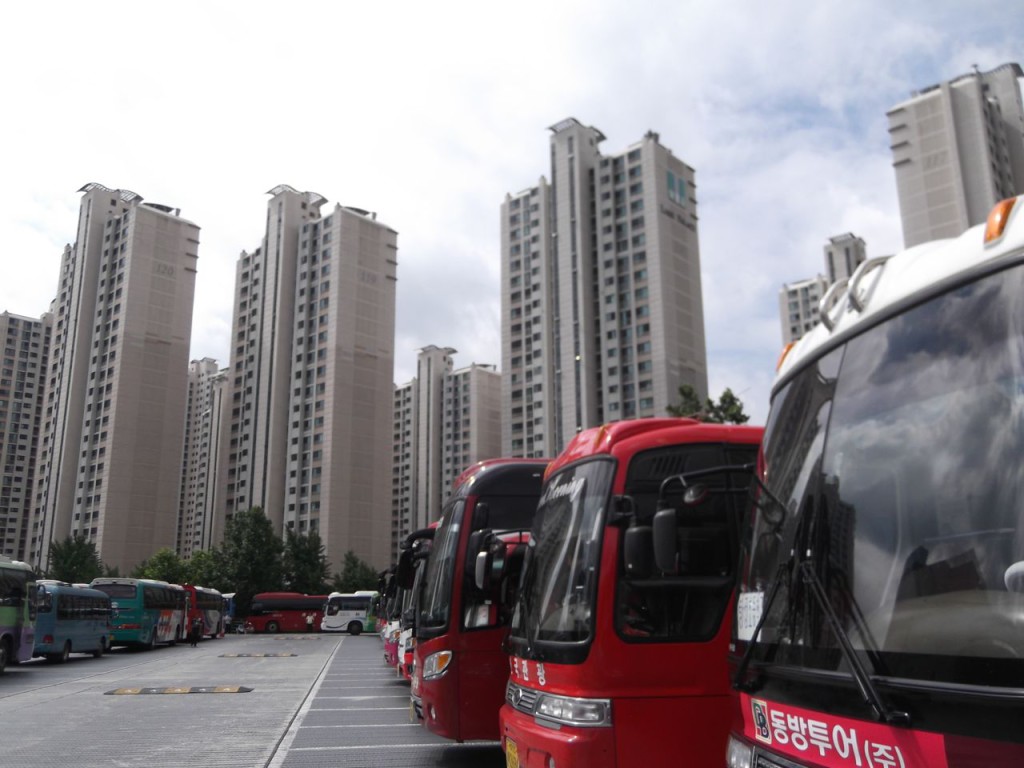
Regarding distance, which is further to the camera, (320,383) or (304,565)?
(320,383)

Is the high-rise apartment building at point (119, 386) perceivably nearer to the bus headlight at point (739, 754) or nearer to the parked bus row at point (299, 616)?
the parked bus row at point (299, 616)

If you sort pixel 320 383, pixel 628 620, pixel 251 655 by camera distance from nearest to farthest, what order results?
pixel 628 620
pixel 251 655
pixel 320 383

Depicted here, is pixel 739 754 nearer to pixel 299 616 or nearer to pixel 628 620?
pixel 628 620

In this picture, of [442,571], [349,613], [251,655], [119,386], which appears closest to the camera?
[442,571]

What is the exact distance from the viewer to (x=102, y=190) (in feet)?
288

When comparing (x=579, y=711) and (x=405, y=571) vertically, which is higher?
(x=405, y=571)

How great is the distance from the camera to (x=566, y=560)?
539 centimetres

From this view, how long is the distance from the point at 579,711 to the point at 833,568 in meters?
2.37

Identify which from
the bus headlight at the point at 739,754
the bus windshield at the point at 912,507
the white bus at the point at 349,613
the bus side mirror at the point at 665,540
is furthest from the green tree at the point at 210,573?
the bus windshield at the point at 912,507

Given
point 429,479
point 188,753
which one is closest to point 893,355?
point 188,753

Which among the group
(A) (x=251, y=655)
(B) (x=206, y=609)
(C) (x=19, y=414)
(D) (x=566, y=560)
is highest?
(C) (x=19, y=414)

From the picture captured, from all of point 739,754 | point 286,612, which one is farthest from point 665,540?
point 286,612

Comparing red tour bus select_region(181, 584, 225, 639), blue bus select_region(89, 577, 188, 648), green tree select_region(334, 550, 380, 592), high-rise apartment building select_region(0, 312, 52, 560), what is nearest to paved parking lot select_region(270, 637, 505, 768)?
blue bus select_region(89, 577, 188, 648)

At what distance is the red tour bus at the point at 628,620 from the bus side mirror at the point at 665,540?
0.32m
